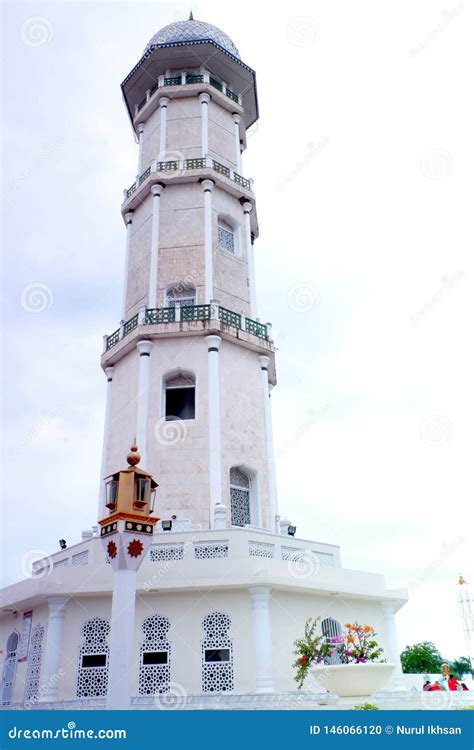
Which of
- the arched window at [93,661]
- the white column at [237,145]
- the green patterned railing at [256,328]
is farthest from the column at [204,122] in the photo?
the arched window at [93,661]

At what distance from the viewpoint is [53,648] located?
15.0 meters

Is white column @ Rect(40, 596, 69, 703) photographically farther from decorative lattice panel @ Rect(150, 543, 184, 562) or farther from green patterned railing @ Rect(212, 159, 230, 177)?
green patterned railing @ Rect(212, 159, 230, 177)

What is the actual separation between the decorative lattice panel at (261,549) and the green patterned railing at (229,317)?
27.4ft

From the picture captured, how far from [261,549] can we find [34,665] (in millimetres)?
6252

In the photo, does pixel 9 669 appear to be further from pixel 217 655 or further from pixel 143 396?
pixel 143 396

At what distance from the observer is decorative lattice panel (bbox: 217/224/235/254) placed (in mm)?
24547

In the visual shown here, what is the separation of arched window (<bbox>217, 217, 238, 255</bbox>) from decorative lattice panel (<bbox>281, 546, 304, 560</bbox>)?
12.4 meters

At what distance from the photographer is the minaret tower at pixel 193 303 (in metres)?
19.7

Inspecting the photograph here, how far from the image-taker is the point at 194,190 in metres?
24.4

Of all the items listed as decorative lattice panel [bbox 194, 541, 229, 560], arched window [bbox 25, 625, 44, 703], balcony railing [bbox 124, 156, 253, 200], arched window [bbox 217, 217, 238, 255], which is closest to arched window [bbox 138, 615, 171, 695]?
decorative lattice panel [bbox 194, 541, 229, 560]

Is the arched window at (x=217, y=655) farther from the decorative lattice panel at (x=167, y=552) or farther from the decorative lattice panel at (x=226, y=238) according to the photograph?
the decorative lattice panel at (x=226, y=238)

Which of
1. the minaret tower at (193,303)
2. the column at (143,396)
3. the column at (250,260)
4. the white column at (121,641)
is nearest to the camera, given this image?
the white column at (121,641)

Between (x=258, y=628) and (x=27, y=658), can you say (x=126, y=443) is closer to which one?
(x=27, y=658)
